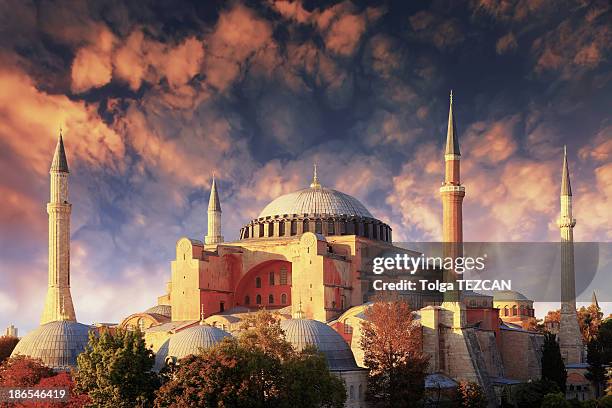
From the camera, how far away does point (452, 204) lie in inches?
1409

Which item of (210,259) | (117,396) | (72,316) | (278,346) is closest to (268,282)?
(210,259)

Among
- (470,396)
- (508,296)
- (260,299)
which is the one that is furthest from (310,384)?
(508,296)

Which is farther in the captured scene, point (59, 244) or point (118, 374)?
point (59, 244)

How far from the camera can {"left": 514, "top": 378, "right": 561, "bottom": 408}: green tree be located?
1289 inches

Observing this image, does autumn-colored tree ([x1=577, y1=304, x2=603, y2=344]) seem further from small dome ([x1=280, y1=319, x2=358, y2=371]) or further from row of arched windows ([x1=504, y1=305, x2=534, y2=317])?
small dome ([x1=280, y1=319, x2=358, y2=371])

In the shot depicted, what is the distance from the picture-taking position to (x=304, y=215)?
4184 cm

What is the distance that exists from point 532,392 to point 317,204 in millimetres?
14059

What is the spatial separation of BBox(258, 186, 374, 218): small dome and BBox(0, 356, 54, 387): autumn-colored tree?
1776 centimetres

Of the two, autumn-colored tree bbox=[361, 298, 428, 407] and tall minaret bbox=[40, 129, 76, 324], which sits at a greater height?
tall minaret bbox=[40, 129, 76, 324]

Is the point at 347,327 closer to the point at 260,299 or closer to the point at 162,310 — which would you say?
the point at 260,299

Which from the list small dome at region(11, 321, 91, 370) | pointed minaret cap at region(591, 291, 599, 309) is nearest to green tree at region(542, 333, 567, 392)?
small dome at region(11, 321, 91, 370)

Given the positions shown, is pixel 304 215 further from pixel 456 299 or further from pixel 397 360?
pixel 397 360

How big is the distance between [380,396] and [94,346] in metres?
9.68

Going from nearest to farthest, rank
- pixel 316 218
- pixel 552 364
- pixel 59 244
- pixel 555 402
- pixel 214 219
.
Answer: pixel 555 402
pixel 552 364
pixel 59 244
pixel 316 218
pixel 214 219
